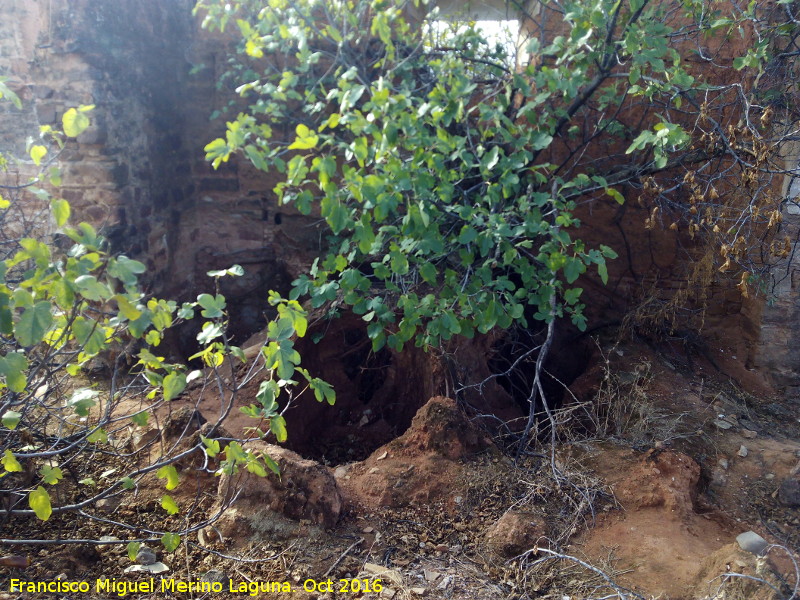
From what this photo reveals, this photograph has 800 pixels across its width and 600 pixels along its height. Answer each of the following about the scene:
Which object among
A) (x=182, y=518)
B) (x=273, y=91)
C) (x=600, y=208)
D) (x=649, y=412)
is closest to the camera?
(x=182, y=518)

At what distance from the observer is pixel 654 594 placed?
7.39 feet

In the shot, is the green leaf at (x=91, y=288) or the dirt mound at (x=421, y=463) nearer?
the green leaf at (x=91, y=288)

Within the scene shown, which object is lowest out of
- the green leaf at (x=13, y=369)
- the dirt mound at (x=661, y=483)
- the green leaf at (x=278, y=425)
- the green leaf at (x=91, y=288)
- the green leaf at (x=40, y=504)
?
the dirt mound at (x=661, y=483)

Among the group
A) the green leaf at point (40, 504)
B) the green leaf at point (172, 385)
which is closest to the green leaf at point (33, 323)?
the green leaf at point (172, 385)

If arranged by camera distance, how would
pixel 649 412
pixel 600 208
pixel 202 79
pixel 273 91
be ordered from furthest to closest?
1. pixel 202 79
2. pixel 600 208
3. pixel 273 91
4. pixel 649 412

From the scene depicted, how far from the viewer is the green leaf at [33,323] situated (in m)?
1.57

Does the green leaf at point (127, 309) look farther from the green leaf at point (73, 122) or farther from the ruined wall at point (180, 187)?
the ruined wall at point (180, 187)

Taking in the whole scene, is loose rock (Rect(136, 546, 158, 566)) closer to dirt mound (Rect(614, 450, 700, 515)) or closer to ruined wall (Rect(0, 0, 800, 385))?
dirt mound (Rect(614, 450, 700, 515))

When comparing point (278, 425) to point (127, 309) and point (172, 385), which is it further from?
point (127, 309)

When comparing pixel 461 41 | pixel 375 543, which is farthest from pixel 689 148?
pixel 375 543

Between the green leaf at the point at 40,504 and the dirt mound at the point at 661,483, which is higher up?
the green leaf at the point at 40,504

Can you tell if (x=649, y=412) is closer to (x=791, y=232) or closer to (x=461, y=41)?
(x=791, y=232)

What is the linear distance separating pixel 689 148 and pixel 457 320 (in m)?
1.81

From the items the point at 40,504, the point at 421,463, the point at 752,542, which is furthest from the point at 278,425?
the point at 752,542
